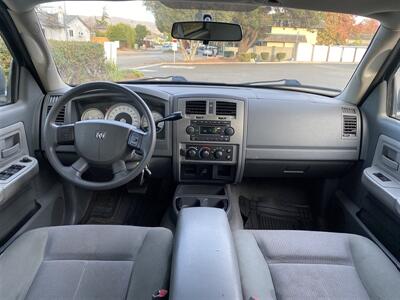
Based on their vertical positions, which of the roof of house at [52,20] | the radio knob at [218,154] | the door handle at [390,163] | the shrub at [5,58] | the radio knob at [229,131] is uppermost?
the roof of house at [52,20]

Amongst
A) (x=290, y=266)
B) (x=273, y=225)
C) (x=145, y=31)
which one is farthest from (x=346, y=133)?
(x=145, y=31)

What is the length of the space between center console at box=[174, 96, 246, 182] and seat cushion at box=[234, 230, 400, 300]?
0.77 metres

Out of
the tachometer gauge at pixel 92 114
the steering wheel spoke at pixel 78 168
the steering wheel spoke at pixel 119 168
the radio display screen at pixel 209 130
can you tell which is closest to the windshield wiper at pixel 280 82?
the radio display screen at pixel 209 130

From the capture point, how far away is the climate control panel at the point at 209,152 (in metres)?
2.46

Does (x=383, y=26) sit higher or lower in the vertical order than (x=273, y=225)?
higher

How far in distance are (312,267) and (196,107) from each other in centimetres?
126

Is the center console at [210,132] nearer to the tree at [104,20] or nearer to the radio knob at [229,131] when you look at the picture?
the radio knob at [229,131]

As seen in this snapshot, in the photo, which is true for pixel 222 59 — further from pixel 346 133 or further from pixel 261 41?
pixel 346 133

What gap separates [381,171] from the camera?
233 cm

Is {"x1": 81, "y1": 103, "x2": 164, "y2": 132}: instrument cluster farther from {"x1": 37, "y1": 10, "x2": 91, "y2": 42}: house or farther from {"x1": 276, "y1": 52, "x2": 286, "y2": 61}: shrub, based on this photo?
{"x1": 276, "y1": 52, "x2": 286, "y2": 61}: shrub

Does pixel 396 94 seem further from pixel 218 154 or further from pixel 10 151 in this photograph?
pixel 10 151

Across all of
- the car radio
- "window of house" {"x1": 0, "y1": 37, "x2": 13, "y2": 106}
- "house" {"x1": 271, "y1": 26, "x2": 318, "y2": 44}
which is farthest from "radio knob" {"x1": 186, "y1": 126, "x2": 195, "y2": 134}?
"window of house" {"x1": 0, "y1": 37, "x2": 13, "y2": 106}

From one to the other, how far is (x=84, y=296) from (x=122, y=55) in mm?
1663

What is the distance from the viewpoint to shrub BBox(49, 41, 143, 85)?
2.52 metres
